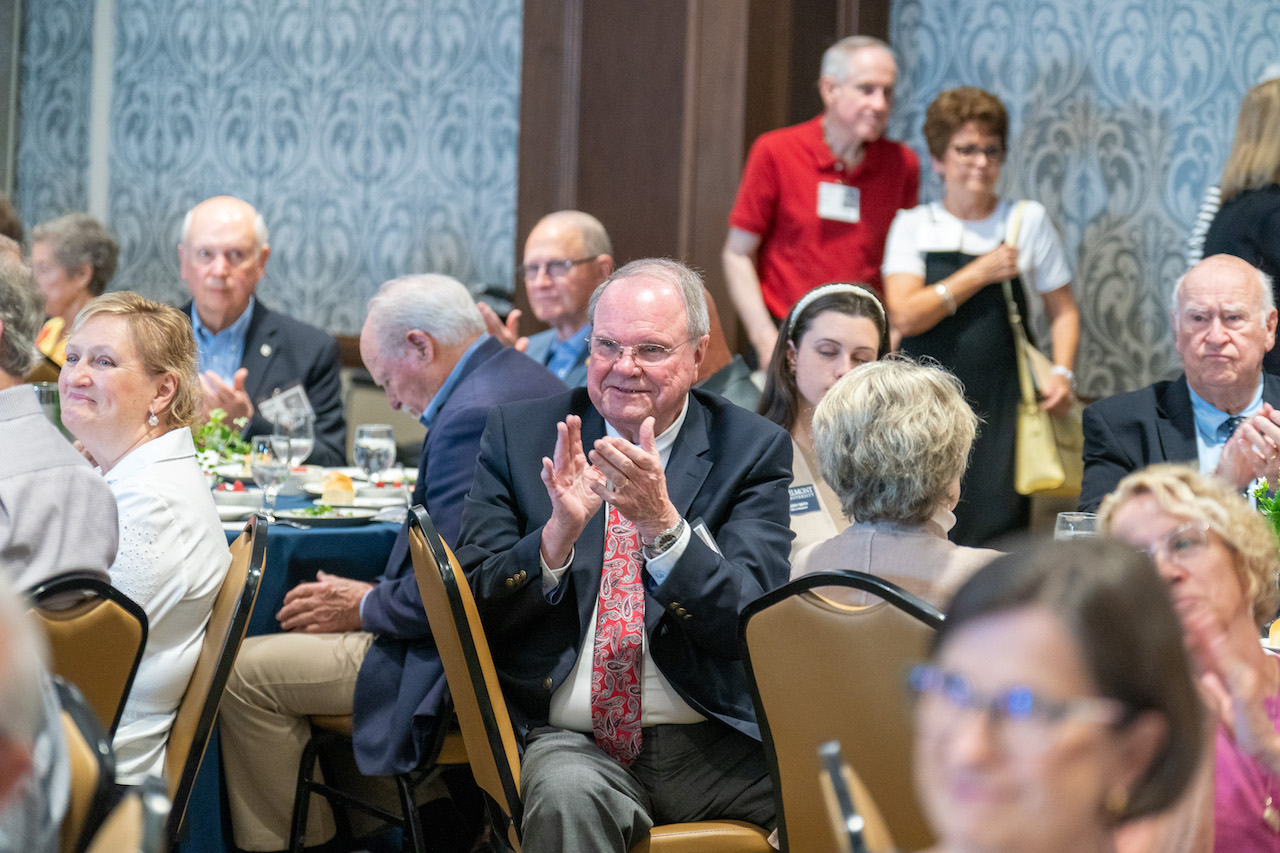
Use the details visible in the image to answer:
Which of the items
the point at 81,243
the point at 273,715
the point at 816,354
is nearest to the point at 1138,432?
the point at 816,354

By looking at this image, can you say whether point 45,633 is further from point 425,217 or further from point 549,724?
point 425,217

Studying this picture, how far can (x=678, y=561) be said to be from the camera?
7.20ft

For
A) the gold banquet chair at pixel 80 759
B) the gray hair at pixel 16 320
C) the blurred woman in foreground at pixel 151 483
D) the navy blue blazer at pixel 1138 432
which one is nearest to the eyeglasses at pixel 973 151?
the navy blue blazer at pixel 1138 432

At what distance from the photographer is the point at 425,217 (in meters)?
6.68

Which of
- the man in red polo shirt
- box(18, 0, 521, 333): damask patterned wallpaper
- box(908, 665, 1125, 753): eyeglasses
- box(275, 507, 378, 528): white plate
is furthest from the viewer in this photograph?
box(18, 0, 521, 333): damask patterned wallpaper

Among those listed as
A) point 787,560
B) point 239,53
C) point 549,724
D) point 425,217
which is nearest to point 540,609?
point 549,724

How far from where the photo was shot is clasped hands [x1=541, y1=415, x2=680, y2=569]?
2.14 metres

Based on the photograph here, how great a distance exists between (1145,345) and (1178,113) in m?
0.88

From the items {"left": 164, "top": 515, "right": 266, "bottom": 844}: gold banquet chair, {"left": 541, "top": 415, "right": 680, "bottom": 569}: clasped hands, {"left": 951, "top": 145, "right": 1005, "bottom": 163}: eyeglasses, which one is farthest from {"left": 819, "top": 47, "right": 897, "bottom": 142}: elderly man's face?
{"left": 164, "top": 515, "right": 266, "bottom": 844}: gold banquet chair

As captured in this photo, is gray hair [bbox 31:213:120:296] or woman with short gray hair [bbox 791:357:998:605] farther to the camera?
gray hair [bbox 31:213:120:296]

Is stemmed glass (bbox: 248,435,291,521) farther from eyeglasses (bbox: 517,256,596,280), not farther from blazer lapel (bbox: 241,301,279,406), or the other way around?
eyeglasses (bbox: 517,256,596,280)

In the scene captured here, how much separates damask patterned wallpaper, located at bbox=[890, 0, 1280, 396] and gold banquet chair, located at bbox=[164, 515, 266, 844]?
12.3 feet

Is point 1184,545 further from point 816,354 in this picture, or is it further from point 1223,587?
point 816,354

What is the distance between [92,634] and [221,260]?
3330 mm
